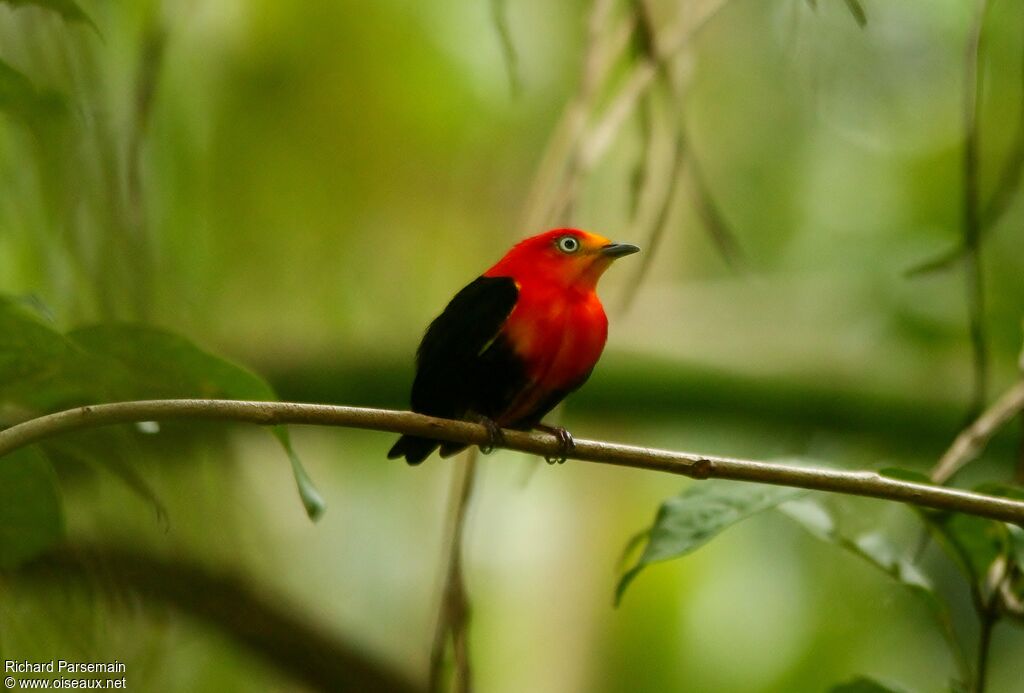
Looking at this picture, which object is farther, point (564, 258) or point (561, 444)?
point (564, 258)

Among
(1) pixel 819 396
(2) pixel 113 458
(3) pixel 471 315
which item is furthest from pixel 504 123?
(2) pixel 113 458

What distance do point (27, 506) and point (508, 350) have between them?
1.12 meters

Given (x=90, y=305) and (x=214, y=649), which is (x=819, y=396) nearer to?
(x=214, y=649)

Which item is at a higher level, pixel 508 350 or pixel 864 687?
pixel 508 350

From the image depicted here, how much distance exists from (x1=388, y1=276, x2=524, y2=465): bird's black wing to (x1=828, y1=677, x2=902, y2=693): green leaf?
951mm

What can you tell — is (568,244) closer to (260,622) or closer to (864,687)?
(864,687)

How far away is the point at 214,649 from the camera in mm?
3309

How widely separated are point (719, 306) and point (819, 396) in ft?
2.40

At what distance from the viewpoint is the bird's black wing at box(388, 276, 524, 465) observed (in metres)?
2.51

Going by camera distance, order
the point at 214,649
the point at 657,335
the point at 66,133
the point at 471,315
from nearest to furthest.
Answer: the point at 66,133
the point at 471,315
the point at 214,649
the point at 657,335

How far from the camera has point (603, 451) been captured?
1.78m

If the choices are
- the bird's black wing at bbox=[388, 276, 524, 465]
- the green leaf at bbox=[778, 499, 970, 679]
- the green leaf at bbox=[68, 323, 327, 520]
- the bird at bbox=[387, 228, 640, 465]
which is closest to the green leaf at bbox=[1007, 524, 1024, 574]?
the green leaf at bbox=[778, 499, 970, 679]

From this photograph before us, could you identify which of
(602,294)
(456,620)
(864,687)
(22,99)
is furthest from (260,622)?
(602,294)

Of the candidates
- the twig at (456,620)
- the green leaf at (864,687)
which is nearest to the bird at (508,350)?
the twig at (456,620)
